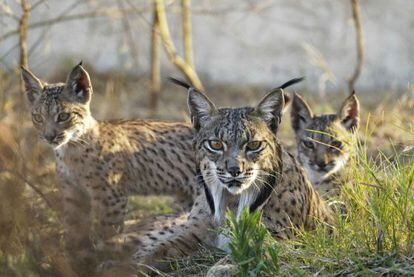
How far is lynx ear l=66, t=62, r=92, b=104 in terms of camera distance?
8570 mm

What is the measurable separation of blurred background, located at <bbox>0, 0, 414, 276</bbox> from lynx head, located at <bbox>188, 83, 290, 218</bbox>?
3.64m

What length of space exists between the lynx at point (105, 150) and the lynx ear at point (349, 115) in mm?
1487

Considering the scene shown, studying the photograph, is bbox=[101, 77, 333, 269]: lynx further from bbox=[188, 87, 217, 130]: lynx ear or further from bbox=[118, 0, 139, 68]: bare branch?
bbox=[118, 0, 139, 68]: bare branch

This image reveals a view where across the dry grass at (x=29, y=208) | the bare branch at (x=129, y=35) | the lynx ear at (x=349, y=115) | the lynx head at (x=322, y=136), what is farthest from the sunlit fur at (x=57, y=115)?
the bare branch at (x=129, y=35)

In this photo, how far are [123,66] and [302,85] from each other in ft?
9.55

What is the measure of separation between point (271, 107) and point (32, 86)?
2.59 metres

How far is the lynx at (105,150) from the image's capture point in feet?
27.8

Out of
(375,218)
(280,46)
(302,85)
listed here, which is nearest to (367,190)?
(375,218)

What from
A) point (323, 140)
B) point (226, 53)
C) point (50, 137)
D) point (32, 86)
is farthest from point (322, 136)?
point (226, 53)

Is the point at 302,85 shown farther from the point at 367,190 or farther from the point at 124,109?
the point at 367,190

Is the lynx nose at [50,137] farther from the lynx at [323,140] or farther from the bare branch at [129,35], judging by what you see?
the bare branch at [129,35]

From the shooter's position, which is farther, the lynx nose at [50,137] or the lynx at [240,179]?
the lynx nose at [50,137]

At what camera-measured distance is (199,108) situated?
→ 7.10m

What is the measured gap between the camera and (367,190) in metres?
6.56
